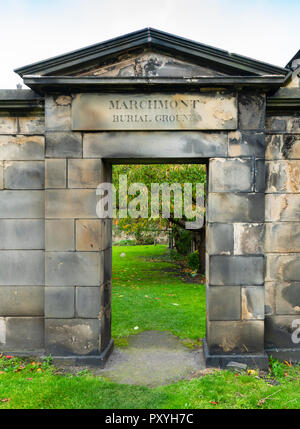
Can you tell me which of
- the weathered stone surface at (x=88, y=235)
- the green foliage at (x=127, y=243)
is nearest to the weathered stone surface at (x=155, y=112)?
the weathered stone surface at (x=88, y=235)

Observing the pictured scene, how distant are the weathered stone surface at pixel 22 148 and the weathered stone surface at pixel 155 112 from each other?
0.78 metres

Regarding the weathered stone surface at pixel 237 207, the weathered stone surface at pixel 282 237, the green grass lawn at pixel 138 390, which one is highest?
the weathered stone surface at pixel 237 207

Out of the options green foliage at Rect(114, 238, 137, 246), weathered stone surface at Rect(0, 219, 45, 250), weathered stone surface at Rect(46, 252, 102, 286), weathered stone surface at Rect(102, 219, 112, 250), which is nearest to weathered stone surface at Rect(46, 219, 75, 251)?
weathered stone surface at Rect(46, 252, 102, 286)

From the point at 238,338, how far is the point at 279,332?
799 mm

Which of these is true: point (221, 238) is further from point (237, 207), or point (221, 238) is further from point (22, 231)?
point (22, 231)

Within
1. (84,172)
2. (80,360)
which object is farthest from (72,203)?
(80,360)

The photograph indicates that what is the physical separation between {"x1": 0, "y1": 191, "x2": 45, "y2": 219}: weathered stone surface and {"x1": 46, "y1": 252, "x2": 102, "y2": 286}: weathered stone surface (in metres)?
0.78

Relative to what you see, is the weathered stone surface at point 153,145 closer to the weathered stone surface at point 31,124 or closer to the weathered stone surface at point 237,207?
the weathered stone surface at point 237,207

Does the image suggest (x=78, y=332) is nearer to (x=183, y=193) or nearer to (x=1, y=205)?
(x=1, y=205)

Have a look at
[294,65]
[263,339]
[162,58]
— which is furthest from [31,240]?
[294,65]

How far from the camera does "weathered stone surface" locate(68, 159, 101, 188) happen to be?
503 centimetres

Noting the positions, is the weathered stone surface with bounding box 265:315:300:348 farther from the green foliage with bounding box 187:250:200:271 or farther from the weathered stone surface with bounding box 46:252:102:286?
the green foliage with bounding box 187:250:200:271

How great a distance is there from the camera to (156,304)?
354 inches

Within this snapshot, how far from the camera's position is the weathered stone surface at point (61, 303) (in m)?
5.07
